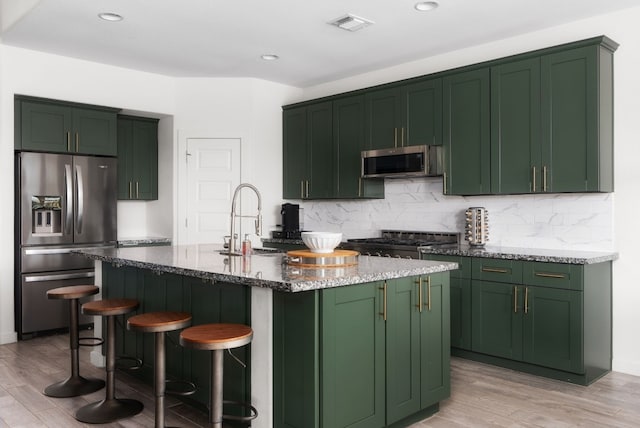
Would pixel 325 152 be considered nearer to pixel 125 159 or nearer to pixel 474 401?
pixel 125 159

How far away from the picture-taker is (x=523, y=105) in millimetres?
4246

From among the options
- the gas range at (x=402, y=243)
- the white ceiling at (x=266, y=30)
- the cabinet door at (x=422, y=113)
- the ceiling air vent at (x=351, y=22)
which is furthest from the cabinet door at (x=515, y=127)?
the ceiling air vent at (x=351, y=22)

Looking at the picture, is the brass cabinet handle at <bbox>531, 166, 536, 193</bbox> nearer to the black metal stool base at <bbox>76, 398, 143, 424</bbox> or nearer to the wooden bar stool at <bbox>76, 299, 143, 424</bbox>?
the wooden bar stool at <bbox>76, 299, 143, 424</bbox>

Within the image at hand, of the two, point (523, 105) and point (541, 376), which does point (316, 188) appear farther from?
point (541, 376)

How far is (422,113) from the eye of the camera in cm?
496

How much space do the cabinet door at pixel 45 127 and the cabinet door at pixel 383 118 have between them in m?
3.12

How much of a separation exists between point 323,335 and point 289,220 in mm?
3877

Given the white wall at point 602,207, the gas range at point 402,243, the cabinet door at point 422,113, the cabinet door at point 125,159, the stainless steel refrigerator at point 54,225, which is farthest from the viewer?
the cabinet door at point 125,159

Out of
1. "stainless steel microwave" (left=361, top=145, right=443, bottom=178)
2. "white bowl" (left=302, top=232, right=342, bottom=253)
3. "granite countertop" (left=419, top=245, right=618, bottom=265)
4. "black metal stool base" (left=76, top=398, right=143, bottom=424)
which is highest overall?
"stainless steel microwave" (left=361, top=145, right=443, bottom=178)

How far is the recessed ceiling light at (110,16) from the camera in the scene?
4.20m

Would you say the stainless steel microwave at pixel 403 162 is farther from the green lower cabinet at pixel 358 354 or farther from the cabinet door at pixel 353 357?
the cabinet door at pixel 353 357

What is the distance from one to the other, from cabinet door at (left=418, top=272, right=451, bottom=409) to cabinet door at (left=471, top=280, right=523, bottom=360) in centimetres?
106

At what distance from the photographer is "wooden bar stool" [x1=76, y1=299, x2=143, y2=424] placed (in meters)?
3.15

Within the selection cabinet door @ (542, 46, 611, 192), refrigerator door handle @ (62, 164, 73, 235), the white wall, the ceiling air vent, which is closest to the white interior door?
refrigerator door handle @ (62, 164, 73, 235)
